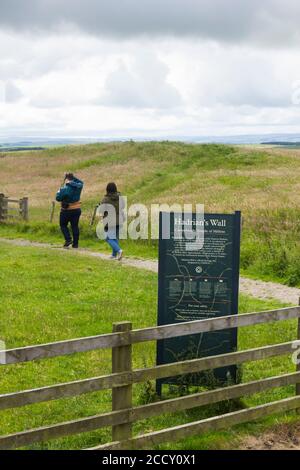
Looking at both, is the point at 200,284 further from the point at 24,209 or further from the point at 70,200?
the point at 24,209

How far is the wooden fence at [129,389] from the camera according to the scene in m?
5.84

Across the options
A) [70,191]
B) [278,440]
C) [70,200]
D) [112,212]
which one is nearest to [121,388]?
[278,440]

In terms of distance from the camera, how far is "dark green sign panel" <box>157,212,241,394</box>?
27.0 ft

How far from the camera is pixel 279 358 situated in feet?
34.2

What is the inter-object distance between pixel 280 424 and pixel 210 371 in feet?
3.90

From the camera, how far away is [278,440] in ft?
23.0

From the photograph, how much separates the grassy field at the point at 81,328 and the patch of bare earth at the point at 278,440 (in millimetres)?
143

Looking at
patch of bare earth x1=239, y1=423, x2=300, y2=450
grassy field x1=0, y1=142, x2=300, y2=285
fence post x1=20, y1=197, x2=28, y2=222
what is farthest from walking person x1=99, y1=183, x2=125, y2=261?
patch of bare earth x1=239, y1=423, x2=300, y2=450

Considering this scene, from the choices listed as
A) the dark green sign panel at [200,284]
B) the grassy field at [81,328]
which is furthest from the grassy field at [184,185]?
the dark green sign panel at [200,284]

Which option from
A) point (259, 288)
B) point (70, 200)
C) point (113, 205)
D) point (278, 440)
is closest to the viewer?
point (278, 440)

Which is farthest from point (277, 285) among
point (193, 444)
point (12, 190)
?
point (12, 190)

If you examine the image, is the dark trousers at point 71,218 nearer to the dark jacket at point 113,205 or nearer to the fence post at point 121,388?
the dark jacket at point 113,205

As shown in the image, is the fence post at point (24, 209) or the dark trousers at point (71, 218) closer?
the dark trousers at point (71, 218)

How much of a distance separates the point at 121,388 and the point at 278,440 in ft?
6.22
